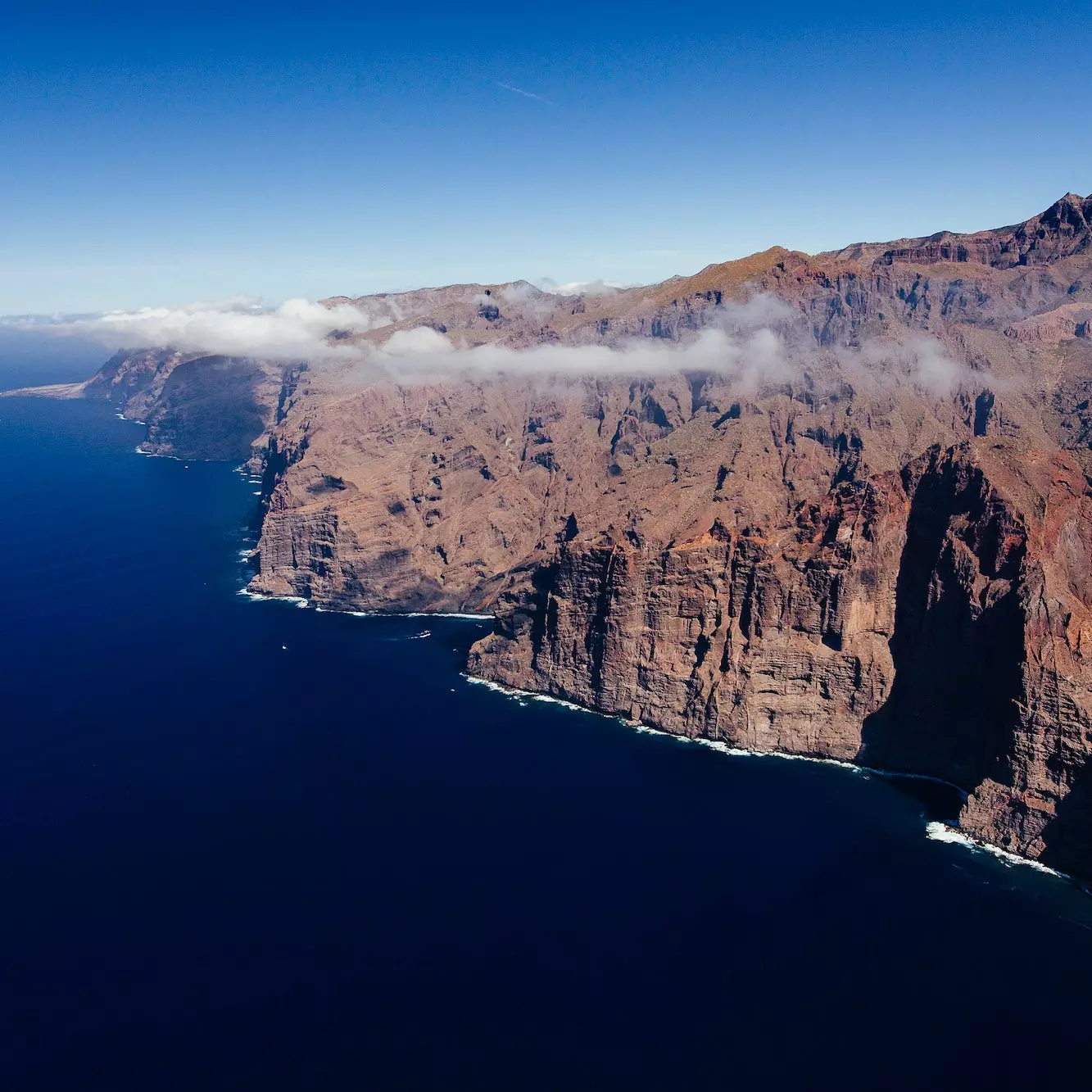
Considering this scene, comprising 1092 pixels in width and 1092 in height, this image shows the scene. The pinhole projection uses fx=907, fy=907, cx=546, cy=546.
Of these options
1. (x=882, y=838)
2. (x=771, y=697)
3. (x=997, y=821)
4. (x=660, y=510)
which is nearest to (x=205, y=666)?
(x=660, y=510)

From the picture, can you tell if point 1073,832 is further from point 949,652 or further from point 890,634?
point 890,634

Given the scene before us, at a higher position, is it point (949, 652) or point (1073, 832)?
point (949, 652)

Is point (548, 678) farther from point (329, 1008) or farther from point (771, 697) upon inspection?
point (329, 1008)

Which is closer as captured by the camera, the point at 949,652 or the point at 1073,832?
the point at 1073,832

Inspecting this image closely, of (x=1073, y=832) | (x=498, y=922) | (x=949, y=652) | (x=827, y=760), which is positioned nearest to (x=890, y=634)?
(x=949, y=652)

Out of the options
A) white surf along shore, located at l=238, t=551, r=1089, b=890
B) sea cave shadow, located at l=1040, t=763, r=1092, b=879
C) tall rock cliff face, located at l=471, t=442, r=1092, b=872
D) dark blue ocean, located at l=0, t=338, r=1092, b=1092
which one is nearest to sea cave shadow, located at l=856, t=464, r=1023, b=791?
tall rock cliff face, located at l=471, t=442, r=1092, b=872

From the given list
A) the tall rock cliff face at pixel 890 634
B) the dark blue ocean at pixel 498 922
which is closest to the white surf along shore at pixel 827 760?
the tall rock cliff face at pixel 890 634
